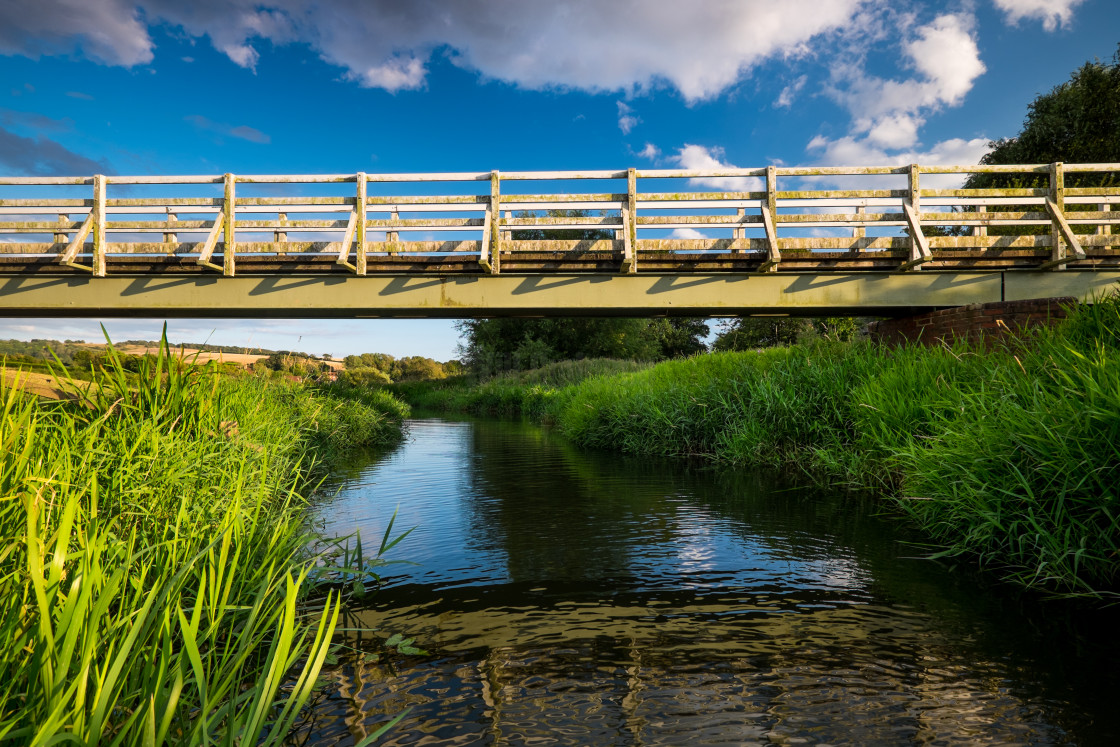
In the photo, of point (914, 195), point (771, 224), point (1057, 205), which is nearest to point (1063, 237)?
point (1057, 205)

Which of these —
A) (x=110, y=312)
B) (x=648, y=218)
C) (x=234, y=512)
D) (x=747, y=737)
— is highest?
(x=648, y=218)

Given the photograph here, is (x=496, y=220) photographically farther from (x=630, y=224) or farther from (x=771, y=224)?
(x=771, y=224)

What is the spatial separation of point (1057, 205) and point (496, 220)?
35.3 ft

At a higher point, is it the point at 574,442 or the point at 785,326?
the point at 785,326

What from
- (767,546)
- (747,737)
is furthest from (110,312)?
(747,737)

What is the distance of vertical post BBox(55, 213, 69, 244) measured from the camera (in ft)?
41.9

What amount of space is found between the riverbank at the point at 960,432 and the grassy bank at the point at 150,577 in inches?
185

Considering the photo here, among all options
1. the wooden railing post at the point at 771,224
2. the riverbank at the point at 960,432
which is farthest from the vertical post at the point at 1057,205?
the wooden railing post at the point at 771,224

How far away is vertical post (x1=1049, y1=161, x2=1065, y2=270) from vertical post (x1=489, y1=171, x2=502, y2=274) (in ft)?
34.6

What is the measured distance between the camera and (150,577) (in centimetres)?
299

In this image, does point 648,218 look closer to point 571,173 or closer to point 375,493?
point 571,173

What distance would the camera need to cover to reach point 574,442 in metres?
15.3

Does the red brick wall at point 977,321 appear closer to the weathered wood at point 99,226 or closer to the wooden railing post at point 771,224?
the wooden railing post at point 771,224

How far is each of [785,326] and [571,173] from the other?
2428 cm
